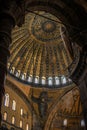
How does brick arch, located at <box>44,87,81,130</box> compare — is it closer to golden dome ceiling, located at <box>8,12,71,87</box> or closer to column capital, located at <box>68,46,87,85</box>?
golden dome ceiling, located at <box>8,12,71,87</box>

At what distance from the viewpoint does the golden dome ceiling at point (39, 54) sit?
26750 mm

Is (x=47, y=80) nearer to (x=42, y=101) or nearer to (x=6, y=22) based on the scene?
(x=42, y=101)

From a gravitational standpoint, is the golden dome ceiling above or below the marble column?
above

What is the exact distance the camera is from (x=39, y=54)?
2881cm

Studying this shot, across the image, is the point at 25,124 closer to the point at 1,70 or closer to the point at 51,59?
the point at 51,59

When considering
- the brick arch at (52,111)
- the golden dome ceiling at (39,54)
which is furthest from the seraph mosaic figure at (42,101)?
the golden dome ceiling at (39,54)

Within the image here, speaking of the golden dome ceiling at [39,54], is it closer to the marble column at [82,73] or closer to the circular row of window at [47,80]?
the circular row of window at [47,80]

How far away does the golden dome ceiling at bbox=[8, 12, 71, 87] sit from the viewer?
26750mm

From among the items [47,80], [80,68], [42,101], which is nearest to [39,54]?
[47,80]

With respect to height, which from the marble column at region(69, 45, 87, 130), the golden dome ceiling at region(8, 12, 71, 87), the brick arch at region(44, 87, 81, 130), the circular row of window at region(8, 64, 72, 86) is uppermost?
the golden dome ceiling at region(8, 12, 71, 87)

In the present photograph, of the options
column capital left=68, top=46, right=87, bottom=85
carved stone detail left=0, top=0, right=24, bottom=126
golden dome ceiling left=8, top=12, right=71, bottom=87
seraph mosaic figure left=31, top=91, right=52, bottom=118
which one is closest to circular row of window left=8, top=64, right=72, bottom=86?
golden dome ceiling left=8, top=12, right=71, bottom=87

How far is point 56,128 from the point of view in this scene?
2703 cm

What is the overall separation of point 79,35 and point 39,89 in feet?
56.4

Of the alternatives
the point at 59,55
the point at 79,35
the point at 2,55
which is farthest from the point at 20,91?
the point at 2,55
